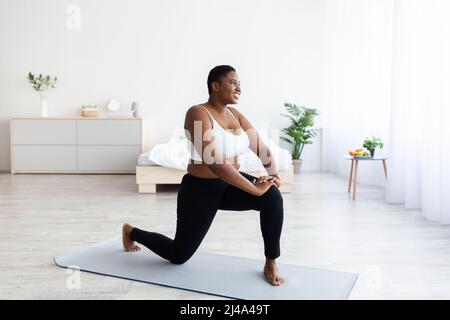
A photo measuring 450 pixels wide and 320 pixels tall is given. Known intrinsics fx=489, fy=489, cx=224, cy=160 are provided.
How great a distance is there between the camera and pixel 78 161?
6.64m

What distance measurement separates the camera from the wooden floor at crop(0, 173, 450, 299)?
2326 mm

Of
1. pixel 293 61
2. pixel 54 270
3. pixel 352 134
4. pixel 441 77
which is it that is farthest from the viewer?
pixel 293 61

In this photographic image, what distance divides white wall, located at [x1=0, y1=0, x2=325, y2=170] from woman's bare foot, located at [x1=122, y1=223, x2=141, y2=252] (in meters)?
4.33

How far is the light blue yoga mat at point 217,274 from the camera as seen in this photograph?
2242 mm

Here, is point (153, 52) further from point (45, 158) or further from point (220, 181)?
point (220, 181)

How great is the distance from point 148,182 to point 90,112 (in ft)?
7.13

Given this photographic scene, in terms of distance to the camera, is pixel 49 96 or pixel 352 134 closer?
pixel 352 134

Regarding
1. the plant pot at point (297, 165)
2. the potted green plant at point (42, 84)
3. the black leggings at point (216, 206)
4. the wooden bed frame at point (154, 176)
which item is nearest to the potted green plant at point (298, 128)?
the plant pot at point (297, 165)

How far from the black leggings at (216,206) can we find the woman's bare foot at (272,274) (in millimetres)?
38

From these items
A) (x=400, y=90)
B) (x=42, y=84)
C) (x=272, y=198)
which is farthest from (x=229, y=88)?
(x=42, y=84)

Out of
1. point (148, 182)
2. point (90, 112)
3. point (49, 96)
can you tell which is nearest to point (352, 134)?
point (148, 182)

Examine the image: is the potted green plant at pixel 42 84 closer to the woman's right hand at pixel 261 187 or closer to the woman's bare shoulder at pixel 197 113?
the woman's bare shoulder at pixel 197 113

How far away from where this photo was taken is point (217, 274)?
2488 mm
